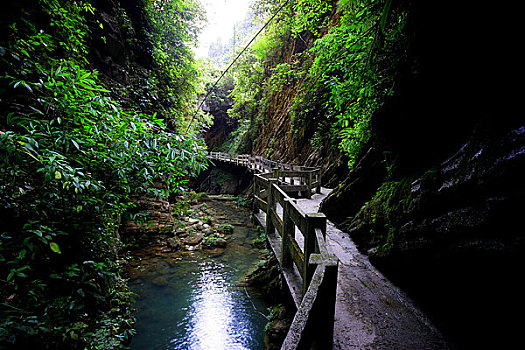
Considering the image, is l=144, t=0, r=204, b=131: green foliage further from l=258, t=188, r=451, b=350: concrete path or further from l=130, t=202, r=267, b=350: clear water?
l=258, t=188, r=451, b=350: concrete path

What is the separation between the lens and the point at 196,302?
17.9 feet

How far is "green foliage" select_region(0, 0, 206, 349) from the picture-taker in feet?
6.81

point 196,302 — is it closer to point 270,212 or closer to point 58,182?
point 270,212

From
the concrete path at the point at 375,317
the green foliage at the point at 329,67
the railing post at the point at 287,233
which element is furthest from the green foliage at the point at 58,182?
the green foliage at the point at 329,67

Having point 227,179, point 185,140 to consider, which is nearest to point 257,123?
point 227,179

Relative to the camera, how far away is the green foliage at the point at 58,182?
207 centimetres

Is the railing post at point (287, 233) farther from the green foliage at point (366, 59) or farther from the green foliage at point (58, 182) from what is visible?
the green foliage at point (366, 59)

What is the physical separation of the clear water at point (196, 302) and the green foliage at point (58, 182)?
41.2 inches

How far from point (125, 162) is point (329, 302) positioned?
288cm

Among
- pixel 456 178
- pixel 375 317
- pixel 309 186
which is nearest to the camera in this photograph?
pixel 456 178

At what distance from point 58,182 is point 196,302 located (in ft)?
14.6

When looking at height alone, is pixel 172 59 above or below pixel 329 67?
above

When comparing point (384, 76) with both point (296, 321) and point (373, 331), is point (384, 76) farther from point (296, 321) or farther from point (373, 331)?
point (296, 321)

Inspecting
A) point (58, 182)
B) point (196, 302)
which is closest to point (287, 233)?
point (196, 302)
